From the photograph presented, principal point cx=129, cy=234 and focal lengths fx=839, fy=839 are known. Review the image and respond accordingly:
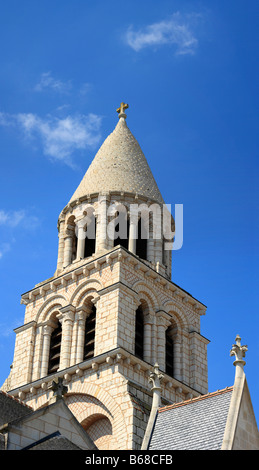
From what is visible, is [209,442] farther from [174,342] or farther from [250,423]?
[174,342]

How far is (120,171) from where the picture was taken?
3894 centimetres

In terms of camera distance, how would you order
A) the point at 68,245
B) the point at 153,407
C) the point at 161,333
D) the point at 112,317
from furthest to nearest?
the point at 68,245, the point at 161,333, the point at 112,317, the point at 153,407

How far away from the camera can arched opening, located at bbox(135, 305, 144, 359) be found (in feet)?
111

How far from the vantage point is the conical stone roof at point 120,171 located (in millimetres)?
38247

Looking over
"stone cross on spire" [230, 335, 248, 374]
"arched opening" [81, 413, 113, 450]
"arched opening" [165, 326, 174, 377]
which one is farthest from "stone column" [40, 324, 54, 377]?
"stone cross on spire" [230, 335, 248, 374]

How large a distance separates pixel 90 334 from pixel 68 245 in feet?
17.5

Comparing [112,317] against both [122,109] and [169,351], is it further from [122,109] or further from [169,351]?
[122,109]

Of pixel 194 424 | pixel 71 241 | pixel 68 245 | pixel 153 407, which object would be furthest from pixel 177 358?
pixel 194 424

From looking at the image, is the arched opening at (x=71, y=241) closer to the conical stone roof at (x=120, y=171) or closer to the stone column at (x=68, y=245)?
the stone column at (x=68, y=245)

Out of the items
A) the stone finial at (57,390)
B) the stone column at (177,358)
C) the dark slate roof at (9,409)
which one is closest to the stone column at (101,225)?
the stone column at (177,358)

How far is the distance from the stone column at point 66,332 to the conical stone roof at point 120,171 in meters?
5.98

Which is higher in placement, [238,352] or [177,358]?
[177,358]

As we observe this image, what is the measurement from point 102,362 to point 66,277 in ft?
17.3
